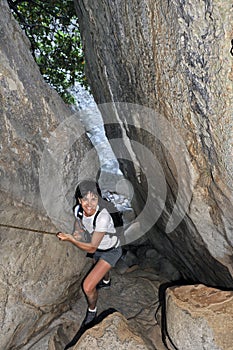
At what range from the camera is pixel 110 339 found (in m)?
3.81

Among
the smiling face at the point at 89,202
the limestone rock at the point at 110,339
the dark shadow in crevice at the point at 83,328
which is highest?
the smiling face at the point at 89,202

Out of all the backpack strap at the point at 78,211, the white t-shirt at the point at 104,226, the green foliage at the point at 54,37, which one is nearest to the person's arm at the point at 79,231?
the backpack strap at the point at 78,211

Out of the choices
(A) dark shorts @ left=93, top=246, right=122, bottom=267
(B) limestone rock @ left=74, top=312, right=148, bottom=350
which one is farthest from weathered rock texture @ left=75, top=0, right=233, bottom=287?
(B) limestone rock @ left=74, top=312, right=148, bottom=350

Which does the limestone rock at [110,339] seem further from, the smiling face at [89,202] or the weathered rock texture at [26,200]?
the smiling face at [89,202]

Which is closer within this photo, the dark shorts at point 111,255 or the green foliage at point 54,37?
the dark shorts at point 111,255

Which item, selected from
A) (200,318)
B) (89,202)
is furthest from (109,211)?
(200,318)

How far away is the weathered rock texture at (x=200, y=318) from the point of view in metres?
3.45

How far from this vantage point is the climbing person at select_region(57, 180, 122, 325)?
416 centimetres

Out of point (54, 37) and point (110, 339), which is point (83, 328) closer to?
point (110, 339)

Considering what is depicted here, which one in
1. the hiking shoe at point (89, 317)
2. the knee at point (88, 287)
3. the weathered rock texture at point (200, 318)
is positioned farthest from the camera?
the hiking shoe at point (89, 317)

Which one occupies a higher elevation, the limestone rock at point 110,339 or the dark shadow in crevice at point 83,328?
the limestone rock at point 110,339

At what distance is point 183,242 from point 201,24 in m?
3.61

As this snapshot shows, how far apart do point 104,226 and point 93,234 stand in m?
0.16

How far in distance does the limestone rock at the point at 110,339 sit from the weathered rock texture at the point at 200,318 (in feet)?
1.34
